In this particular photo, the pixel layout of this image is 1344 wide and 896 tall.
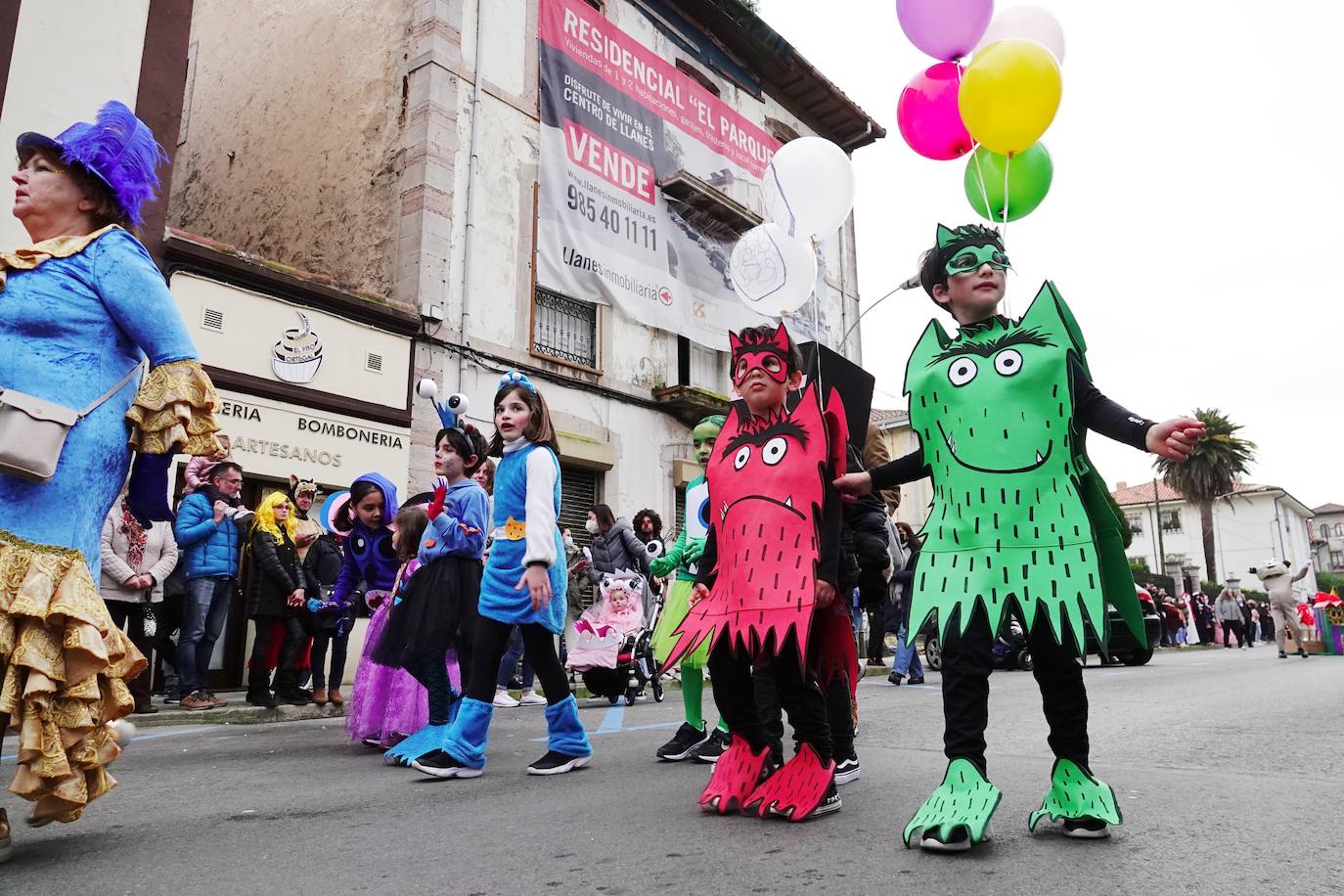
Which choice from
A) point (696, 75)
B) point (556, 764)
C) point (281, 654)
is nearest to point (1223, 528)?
point (696, 75)

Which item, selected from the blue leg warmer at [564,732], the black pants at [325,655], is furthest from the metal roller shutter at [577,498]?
the blue leg warmer at [564,732]

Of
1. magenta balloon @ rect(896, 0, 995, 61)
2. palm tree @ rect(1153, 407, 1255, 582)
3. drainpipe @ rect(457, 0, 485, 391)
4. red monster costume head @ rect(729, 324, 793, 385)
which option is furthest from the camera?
palm tree @ rect(1153, 407, 1255, 582)

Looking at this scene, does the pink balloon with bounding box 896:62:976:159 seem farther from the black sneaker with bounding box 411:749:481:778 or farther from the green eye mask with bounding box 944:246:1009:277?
the black sneaker with bounding box 411:749:481:778

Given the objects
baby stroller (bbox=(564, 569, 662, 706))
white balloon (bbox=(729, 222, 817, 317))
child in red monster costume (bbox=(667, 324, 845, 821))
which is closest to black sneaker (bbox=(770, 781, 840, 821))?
child in red monster costume (bbox=(667, 324, 845, 821))

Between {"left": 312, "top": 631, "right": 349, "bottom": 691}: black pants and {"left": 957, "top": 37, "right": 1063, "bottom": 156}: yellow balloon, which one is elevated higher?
{"left": 957, "top": 37, "right": 1063, "bottom": 156}: yellow balloon

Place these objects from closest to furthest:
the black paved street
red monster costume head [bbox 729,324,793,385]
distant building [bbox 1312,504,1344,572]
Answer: the black paved street < red monster costume head [bbox 729,324,793,385] < distant building [bbox 1312,504,1344,572]

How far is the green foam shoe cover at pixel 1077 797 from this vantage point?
2834 mm

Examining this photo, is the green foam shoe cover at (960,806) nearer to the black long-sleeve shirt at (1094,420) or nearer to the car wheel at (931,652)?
the black long-sleeve shirt at (1094,420)

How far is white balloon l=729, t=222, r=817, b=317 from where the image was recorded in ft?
17.9

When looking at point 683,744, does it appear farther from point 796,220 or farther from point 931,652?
point 931,652

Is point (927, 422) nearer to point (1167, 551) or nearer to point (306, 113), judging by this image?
point (306, 113)

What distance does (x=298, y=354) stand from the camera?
11438 mm

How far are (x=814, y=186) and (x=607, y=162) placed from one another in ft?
37.5

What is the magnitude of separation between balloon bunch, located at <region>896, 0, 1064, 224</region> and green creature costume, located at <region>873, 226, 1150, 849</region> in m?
0.77
